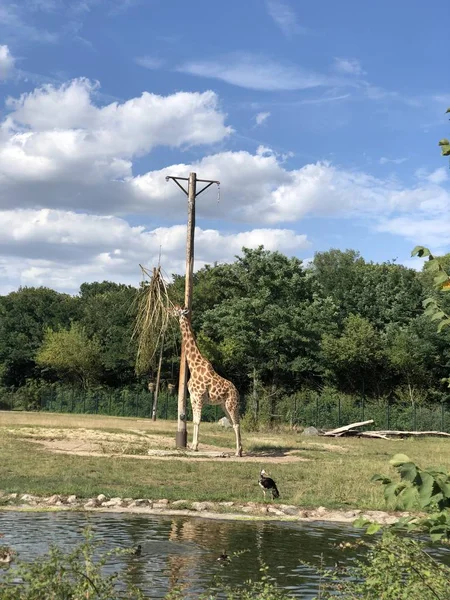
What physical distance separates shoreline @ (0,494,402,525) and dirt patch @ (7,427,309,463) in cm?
581

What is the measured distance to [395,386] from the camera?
51.1 m

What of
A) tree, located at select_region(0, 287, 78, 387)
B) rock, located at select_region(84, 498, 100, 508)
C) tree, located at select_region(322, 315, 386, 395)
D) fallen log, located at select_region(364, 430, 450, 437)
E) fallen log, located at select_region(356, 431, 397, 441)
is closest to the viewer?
rock, located at select_region(84, 498, 100, 508)

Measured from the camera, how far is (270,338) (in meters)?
42.7

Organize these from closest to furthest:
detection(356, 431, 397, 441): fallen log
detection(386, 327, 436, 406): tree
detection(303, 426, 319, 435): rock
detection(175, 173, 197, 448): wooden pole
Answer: detection(175, 173, 197, 448): wooden pole → detection(356, 431, 397, 441): fallen log → detection(303, 426, 319, 435): rock → detection(386, 327, 436, 406): tree

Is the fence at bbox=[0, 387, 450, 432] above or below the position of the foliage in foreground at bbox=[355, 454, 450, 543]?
below

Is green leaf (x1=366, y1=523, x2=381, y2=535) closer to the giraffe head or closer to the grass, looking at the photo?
the grass

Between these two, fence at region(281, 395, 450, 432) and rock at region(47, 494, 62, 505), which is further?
fence at region(281, 395, 450, 432)

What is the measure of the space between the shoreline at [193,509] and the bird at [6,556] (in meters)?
3.84

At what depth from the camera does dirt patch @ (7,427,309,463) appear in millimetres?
20359

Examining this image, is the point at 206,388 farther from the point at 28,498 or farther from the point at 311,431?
the point at 311,431

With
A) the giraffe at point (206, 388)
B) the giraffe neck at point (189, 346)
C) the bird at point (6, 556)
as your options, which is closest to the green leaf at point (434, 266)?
the bird at point (6, 556)

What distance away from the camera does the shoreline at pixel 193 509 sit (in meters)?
13.1

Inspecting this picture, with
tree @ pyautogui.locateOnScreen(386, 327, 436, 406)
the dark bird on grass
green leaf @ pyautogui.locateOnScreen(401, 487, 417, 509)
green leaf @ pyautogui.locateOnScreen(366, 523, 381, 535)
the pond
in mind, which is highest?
tree @ pyautogui.locateOnScreen(386, 327, 436, 406)

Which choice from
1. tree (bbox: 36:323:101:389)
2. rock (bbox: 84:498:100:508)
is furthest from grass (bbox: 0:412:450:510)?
tree (bbox: 36:323:101:389)
